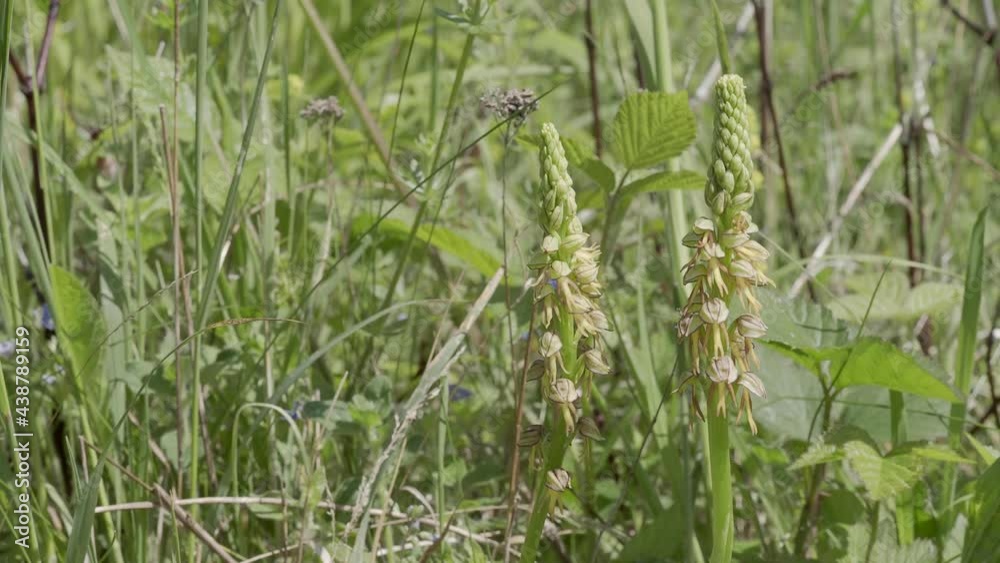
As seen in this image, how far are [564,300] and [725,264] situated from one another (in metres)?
0.18

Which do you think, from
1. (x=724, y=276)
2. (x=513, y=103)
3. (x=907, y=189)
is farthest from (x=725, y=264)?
(x=907, y=189)

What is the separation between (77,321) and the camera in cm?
198

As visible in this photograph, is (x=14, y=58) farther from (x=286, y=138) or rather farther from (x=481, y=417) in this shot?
(x=481, y=417)

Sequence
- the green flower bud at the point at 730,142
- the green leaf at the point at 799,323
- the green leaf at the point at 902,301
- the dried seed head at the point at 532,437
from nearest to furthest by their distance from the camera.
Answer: the green flower bud at the point at 730,142 < the dried seed head at the point at 532,437 < the green leaf at the point at 799,323 < the green leaf at the point at 902,301

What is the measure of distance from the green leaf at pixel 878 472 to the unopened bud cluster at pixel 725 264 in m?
0.40

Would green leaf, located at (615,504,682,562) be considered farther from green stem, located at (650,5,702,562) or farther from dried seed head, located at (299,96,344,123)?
dried seed head, located at (299,96,344,123)

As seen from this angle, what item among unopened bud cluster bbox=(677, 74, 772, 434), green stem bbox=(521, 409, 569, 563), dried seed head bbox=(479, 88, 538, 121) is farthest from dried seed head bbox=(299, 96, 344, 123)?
unopened bud cluster bbox=(677, 74, 772, 434)

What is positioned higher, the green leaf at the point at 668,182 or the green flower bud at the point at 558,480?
the green leaf at the point at 668,182

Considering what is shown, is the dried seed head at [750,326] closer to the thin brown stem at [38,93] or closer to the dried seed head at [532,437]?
the dried seed head at [532,437]

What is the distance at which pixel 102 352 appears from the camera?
6.79 feet

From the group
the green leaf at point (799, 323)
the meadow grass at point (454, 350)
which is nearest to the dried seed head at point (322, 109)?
the meadow grass at point (454, 350)

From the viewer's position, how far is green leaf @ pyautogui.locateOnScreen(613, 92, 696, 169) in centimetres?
184

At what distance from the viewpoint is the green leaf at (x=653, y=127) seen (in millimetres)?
1838

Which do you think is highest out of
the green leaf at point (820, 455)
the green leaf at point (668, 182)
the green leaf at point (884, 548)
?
the green leaf at point (668, 182)
